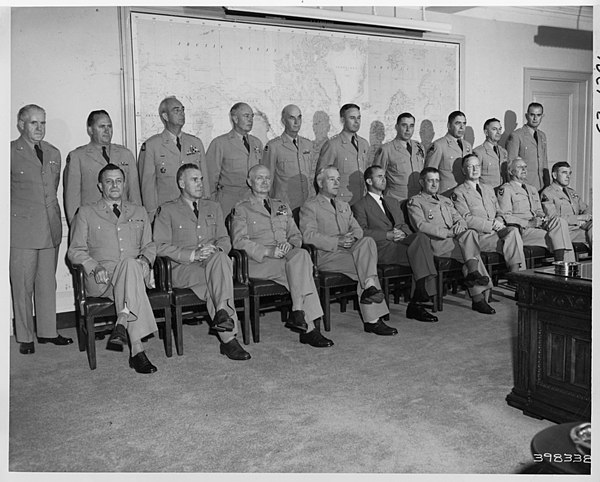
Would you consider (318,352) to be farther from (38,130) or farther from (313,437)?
(38,130)

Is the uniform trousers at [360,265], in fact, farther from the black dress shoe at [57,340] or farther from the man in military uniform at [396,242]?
the black dress shoe at [57,340]

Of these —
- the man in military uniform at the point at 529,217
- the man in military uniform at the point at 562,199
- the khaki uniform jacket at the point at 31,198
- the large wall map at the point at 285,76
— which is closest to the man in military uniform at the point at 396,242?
the large wall map at the point at 285,76

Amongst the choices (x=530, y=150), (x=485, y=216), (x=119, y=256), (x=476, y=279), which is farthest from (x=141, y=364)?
(x=530, y=150)

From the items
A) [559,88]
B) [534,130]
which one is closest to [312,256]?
[534,130]

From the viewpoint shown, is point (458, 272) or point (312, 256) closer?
point (312, 256)

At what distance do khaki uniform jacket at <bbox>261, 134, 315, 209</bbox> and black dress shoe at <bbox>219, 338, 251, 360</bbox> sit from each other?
1.58 meters

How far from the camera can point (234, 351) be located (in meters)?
4.20

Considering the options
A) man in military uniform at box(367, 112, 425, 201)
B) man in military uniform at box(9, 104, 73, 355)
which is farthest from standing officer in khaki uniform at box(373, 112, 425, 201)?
man in military uniform at box(9, 104, 73, 355)

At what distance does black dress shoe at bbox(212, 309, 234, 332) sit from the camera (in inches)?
165

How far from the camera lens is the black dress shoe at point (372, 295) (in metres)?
4.68

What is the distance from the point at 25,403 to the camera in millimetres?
3486

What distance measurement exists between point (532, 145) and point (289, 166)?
237cm

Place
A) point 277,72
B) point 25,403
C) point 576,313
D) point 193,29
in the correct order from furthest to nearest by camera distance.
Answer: point 277,72 → point 193,29 → point 25,403 → point 576,313

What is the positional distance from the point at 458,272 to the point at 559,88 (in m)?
2.30
